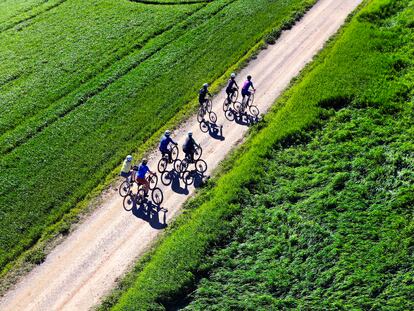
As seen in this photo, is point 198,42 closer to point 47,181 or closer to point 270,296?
point 47,181

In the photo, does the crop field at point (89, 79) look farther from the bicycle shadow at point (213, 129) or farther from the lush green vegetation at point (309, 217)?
the lush green vegetation at point (309, 217)

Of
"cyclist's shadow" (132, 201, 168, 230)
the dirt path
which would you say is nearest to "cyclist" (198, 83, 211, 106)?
the dirt path

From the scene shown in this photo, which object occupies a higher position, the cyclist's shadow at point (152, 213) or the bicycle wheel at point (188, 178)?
the bicycle wheel at point (188, 178)

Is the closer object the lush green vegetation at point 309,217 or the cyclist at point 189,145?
the lush green vegetation at point 309,217

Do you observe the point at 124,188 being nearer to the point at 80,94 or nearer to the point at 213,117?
the point at 213,117

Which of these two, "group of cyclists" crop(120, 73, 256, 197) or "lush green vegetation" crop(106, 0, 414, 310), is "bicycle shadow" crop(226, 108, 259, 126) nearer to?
"lush green vegetation" crop(106, 0, 414, 310)

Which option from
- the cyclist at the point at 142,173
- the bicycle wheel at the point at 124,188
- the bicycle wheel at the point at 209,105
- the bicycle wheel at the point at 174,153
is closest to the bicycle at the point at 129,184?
the bicycle wheel at the point at 124,188

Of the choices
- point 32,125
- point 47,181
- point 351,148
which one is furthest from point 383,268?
→ point 32,125
